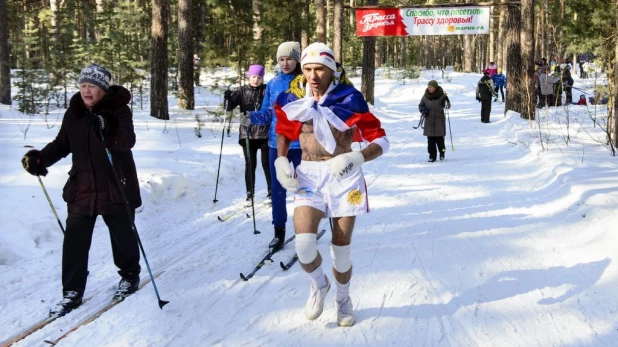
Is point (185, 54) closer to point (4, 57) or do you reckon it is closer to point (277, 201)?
point (4, 57)

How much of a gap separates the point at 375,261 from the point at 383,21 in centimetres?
1521

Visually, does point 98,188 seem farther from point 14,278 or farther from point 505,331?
point 505,331

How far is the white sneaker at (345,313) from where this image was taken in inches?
147

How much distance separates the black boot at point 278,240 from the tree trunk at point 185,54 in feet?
36.9

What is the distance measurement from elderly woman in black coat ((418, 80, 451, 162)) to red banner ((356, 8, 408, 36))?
7.40 metres

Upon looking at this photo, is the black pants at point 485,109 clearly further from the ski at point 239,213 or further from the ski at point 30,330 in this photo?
the ski at point 30,330

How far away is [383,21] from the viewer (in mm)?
18812

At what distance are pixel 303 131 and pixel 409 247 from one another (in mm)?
2606

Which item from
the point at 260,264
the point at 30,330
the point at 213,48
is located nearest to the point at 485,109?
the point at 213,48

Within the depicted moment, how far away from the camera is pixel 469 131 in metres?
17.2

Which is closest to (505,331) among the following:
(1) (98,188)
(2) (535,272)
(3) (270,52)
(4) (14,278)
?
(2) (535,272)

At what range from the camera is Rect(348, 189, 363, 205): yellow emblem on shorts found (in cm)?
356

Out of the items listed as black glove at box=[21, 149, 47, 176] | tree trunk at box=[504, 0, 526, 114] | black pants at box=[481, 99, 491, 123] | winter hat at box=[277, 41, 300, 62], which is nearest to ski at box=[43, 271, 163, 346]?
black glove at box=[21, 149, 47, 176]

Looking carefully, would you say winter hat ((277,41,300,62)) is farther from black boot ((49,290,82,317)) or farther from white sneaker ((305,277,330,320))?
black boot ((49,290,82,317))
